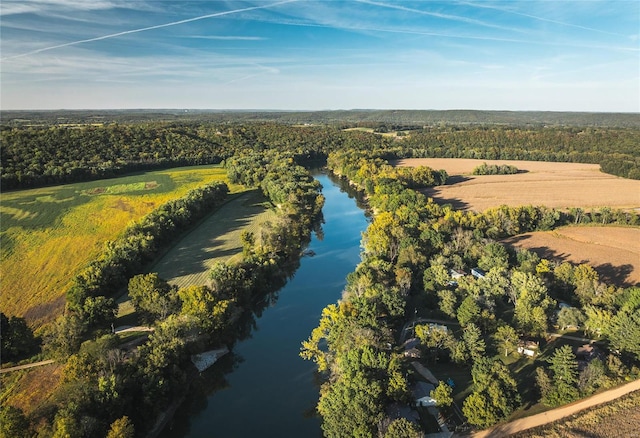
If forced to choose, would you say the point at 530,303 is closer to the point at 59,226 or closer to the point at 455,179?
the point at 59,226

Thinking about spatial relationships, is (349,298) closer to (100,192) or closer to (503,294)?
(503,294)

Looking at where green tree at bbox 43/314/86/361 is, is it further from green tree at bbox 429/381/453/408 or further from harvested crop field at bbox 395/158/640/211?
harvested crop field at bbox 395/158/640/211

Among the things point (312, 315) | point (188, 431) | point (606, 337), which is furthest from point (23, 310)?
point (606, 337)

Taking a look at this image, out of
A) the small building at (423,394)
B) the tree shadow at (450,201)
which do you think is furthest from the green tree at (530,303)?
the tree shadow at (450,201)

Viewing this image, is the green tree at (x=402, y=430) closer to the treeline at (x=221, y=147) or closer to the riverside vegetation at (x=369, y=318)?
the riverside vegetation at (x=369, y=318)

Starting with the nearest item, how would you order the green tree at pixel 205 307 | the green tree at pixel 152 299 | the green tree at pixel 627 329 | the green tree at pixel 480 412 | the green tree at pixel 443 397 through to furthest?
1. the green tree at pixel 480 412
2. the green tree at pixel 443 397
3. the green tree at pixel 627 329
4. the green tree at pixel 205 307
5. the green tree at pixel 152 299

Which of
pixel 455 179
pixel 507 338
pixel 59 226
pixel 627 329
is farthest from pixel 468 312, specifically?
pixel 455 179
